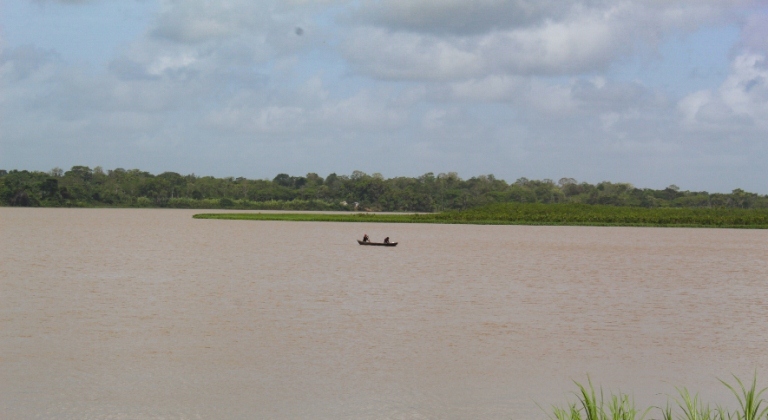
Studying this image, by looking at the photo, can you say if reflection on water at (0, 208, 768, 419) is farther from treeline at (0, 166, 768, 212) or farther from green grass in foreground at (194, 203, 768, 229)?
treeline at (0, 166, 768, 212)

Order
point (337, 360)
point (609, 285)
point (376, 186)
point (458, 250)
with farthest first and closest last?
point (376, 186) → point (458, 250) → point (609, 285) → point (337, 360)

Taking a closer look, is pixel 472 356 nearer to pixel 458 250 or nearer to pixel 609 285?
pixel 609 285

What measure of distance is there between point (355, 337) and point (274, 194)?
149022 millimetres

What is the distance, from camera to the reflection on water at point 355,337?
1254 cm

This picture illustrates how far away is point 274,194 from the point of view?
164875mm

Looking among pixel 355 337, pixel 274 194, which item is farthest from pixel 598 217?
pixel 274 194

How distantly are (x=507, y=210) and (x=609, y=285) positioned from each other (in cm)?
6002

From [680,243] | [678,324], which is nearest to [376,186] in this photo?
[680,243]

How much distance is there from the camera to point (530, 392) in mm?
13102

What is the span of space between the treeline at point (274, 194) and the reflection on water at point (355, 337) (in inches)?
4520

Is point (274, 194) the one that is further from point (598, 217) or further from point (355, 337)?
point (355, 337)

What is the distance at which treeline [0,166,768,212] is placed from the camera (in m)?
148

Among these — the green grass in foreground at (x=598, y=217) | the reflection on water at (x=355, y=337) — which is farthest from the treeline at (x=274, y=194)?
the reflection on water at (x=355, y=337)

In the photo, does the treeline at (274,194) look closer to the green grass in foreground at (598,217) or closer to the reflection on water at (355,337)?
the green grass in foreground at (598,217)
